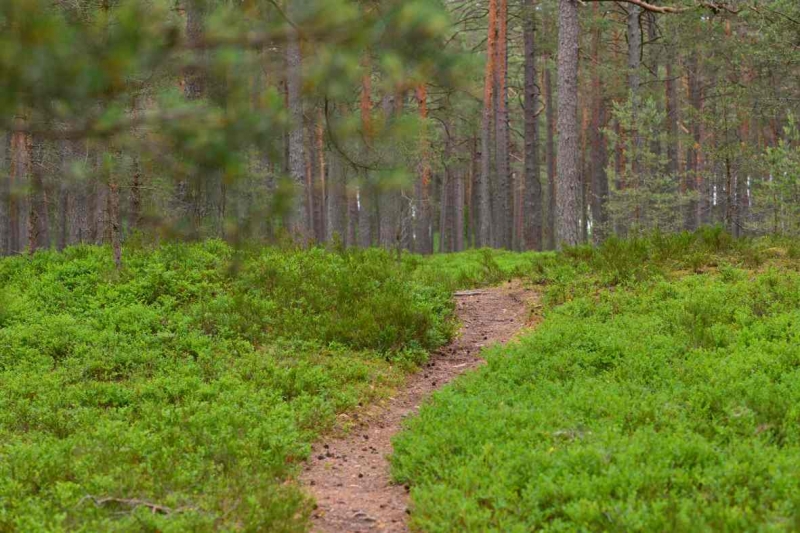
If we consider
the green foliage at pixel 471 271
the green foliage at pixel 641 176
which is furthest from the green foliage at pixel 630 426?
the green foliage at pixel 641 176

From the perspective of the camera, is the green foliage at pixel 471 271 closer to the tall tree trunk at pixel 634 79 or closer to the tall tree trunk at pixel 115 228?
the tall tree trunk at pixel 115 228

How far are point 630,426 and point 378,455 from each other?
8.05 feet

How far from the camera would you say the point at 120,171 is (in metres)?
4.41

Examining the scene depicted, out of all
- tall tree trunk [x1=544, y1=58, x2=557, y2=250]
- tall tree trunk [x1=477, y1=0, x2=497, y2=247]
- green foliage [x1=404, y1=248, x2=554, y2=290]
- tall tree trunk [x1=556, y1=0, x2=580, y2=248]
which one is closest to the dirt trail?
green foliage [x1=404, y1=248, x2=554, y2=290]

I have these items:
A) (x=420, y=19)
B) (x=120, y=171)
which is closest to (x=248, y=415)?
(x=120, y=171)

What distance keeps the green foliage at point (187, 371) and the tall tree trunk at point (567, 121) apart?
15.1ft

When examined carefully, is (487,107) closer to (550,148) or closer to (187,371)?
(550,148)

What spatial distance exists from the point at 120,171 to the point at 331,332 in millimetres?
5426

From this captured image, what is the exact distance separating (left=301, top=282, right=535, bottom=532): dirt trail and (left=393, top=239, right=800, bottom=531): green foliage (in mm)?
298

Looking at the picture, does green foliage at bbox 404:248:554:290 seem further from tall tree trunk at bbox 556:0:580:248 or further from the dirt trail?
the dirt trail

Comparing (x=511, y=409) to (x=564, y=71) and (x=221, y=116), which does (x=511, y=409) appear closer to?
(x=221, y=116)

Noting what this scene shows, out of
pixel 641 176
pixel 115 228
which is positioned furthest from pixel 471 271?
pixel 641 176

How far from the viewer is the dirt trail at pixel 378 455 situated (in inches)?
208

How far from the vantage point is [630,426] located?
5.72m
